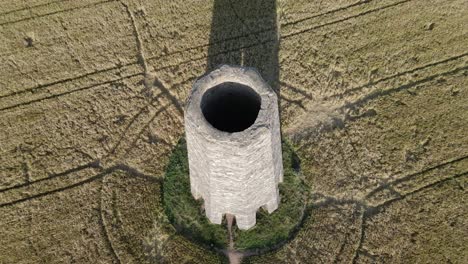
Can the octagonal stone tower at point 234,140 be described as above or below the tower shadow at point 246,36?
below

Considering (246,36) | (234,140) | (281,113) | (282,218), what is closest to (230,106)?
(234,140)

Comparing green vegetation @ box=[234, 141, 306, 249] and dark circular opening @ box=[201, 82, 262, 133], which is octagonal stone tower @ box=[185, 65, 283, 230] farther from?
green vegetation @ box=[234, 141, 306, 249]

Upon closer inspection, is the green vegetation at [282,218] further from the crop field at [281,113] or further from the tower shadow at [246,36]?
the tower shadow at [246,36]

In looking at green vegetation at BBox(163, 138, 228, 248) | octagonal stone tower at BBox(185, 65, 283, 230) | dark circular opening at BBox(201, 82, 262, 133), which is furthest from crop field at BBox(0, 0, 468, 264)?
dark circular opening at BBox(201, 82, 262, 133)

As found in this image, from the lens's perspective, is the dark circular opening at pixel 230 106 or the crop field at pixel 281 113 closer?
the dark circular opening at pixel 230 106

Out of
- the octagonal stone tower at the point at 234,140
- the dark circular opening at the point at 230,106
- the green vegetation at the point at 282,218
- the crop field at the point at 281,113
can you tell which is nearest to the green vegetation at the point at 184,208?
the crop field at the point at 281,113

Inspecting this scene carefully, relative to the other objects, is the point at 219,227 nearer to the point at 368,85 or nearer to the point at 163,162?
the point at 163,162

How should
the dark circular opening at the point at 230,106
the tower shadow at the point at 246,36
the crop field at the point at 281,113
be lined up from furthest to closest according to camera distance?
1. the tower shadow at the point at 246,36
2. the crop field at the point at 281,113
3. the dark circular opening at the point at 230,106

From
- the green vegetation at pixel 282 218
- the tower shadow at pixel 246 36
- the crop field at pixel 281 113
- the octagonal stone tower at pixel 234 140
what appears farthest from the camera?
the tower shadow at pixel 246 36

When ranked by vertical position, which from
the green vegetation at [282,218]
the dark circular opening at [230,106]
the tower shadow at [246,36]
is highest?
the tower shadow at [246,36]
